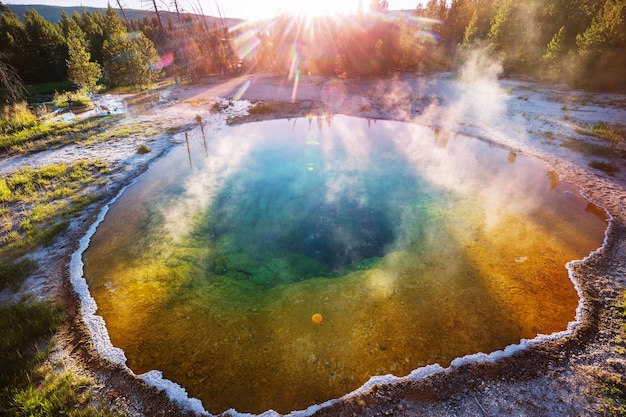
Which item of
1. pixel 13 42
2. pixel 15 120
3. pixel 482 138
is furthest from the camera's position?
pixel 13 42

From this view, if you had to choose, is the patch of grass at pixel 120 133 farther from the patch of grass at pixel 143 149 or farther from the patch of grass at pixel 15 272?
Result: the patch of grass at pixel 15 272

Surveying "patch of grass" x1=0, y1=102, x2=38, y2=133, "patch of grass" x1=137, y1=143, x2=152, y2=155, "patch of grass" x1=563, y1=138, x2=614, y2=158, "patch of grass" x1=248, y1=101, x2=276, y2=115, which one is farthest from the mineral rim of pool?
"patch of grass" x1=0, y1=102, x2=38, y2=133

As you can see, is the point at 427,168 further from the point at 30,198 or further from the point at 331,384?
the point at 30,198

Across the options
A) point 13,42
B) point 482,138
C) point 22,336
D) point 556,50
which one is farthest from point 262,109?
point 13,42

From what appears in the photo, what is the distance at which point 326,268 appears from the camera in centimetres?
636

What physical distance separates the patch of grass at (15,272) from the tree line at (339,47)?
73.2ft

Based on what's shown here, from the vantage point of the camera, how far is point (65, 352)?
14.7 feet

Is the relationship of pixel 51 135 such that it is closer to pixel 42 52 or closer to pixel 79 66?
pixel 79 66

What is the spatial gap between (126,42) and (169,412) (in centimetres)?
2773

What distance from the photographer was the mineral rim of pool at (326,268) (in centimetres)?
448

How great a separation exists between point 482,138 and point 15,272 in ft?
54.5

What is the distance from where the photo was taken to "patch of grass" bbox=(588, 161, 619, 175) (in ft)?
32.0

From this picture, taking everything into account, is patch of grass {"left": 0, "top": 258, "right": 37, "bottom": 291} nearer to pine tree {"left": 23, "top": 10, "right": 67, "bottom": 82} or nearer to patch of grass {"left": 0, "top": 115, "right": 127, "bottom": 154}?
patch of grass {"left": 0, "top": 115, "right": 127, "bottom": 154}

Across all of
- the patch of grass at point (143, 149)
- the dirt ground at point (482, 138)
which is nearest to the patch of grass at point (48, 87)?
the dirt ground at point (482, 138)
